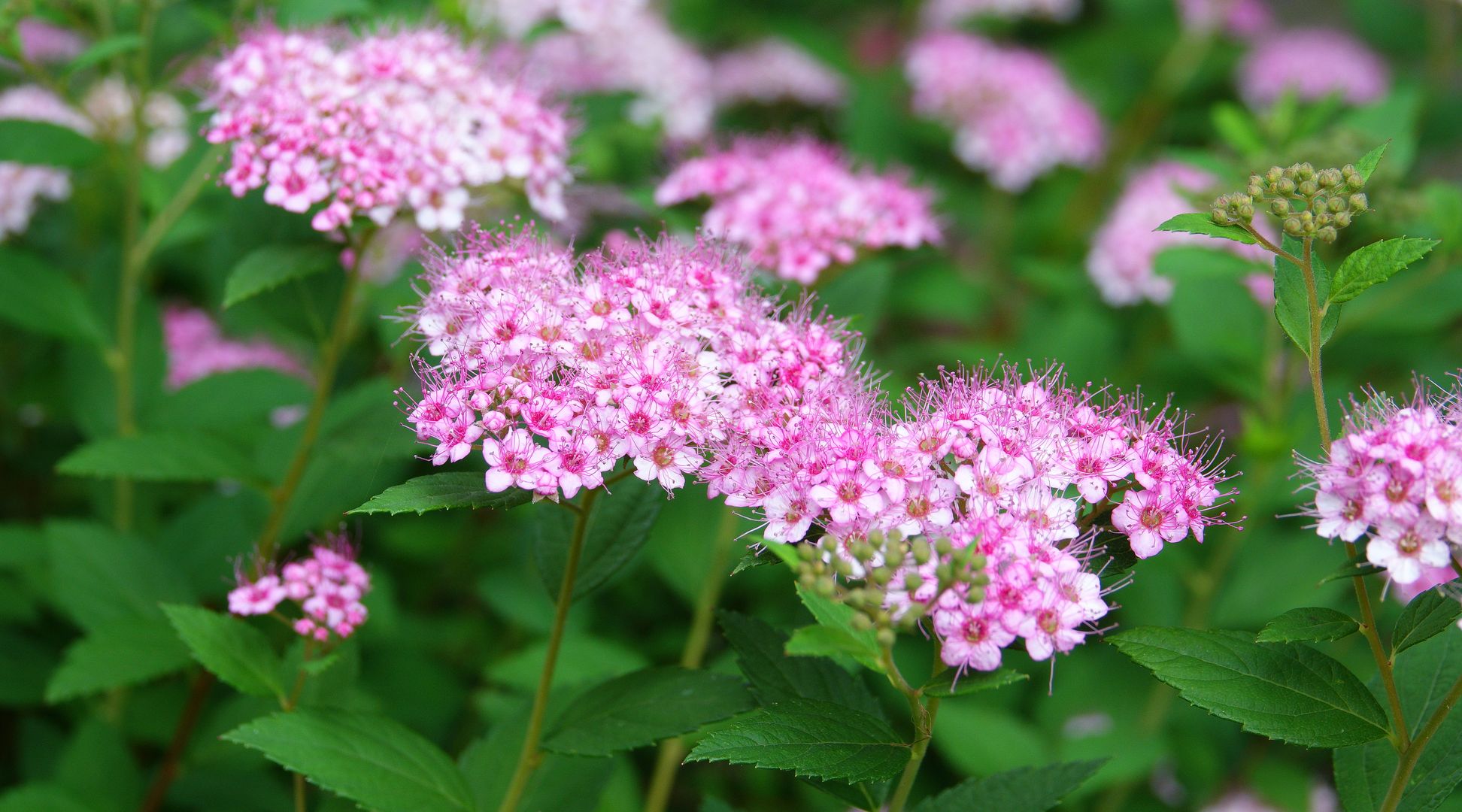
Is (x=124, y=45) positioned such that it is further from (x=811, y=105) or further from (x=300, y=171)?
(x=811, y=105)

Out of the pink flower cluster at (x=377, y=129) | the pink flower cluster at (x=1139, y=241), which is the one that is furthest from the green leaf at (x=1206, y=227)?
the pink flower cluster at (x=1139, y=241)

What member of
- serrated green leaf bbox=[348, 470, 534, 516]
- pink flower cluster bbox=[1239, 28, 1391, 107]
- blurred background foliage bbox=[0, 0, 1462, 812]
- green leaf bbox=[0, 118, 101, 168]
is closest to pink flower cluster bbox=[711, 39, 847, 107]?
blurred background foliage bbox=[0, 0, 1462, 812]

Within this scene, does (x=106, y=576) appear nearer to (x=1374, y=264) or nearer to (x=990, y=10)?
(x=1374, y=264)

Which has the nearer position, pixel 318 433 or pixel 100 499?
pixel 318 433

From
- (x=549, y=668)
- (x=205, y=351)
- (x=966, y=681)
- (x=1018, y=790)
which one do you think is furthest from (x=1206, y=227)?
(x=205, y=351)

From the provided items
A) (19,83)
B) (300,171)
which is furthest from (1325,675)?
(19,83)

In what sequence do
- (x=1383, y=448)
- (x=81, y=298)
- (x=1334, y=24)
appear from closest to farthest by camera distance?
(x=1383, y=448)
(x=81, y=298)
(x=1334, y=24)

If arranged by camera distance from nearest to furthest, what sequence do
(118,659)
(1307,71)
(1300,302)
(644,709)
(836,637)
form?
1. (836,637)
2. (1300,302)
3. (644,709)
4. (118,659)
5. (1307,71)

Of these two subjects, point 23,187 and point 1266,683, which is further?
point 23,187
